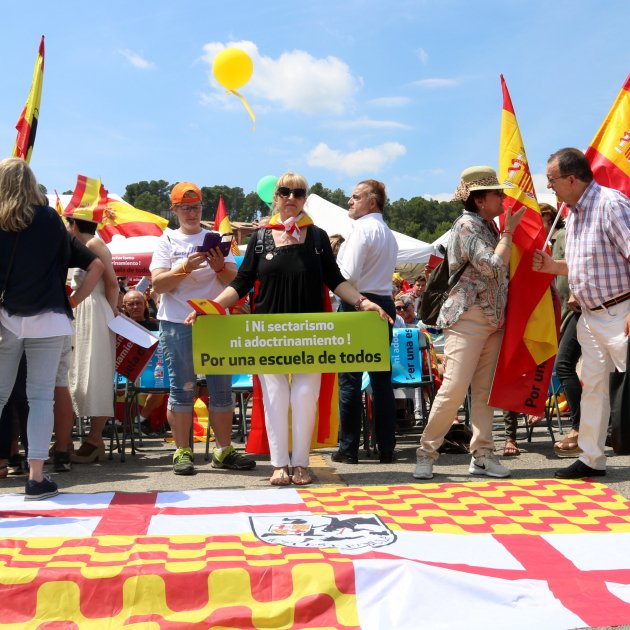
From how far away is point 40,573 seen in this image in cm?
326

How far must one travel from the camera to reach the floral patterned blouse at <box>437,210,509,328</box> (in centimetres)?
571

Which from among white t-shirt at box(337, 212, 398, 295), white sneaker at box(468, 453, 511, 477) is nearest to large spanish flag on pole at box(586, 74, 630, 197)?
white t-shirt at box(337, 212, 398, 295)

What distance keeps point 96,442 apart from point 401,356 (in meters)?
2.80

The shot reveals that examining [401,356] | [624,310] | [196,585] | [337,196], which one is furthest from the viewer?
[337,196]

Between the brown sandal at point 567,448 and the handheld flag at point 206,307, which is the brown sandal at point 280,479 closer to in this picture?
the handheld flag at point 206,307

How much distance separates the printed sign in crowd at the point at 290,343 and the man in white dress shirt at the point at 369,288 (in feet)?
2.61

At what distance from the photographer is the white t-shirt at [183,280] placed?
20.7ft

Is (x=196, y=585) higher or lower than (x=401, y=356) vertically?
lower

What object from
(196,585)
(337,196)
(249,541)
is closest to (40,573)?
(196,585)

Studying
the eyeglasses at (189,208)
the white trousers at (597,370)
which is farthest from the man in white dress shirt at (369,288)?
the white trousers at (597,370)

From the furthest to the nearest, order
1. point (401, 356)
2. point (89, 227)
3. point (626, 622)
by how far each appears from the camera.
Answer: point (401, 356) → point (89, 227) → point (626, 622)

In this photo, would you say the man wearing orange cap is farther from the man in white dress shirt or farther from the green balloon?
the green balloon

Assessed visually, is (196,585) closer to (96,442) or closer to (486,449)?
(486,449)

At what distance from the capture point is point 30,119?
22.8 ft
